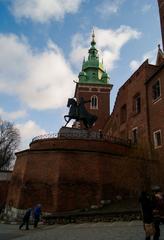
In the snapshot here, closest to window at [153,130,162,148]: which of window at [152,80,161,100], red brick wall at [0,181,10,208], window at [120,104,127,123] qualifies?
window at [152,80,161,100]

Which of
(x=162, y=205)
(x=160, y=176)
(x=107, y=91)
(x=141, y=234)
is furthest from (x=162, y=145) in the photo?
(x=107, y=91)

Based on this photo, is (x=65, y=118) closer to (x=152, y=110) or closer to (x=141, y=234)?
(x=152, y=110)

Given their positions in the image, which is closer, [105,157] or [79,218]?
[79,218]

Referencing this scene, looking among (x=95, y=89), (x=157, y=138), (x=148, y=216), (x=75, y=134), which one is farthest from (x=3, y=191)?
(x=148, y=216)

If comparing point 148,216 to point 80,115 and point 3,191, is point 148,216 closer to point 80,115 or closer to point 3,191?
point 80,115

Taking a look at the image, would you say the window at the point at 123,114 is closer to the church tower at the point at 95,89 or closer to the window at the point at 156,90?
the window at the point at 156,90

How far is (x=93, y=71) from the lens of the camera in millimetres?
50188

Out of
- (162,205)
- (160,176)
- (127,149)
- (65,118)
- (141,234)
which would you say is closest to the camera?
(162,205)

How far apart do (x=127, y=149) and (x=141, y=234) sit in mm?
13801

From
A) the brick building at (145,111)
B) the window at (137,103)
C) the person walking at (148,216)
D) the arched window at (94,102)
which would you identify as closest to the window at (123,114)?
the brick building at (145,111)

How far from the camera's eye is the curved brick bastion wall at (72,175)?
1980cm

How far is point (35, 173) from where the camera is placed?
69.9 feet

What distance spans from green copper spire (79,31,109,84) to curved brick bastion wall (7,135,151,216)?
91.0ft

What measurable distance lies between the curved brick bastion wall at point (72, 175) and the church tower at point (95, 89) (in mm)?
24468
